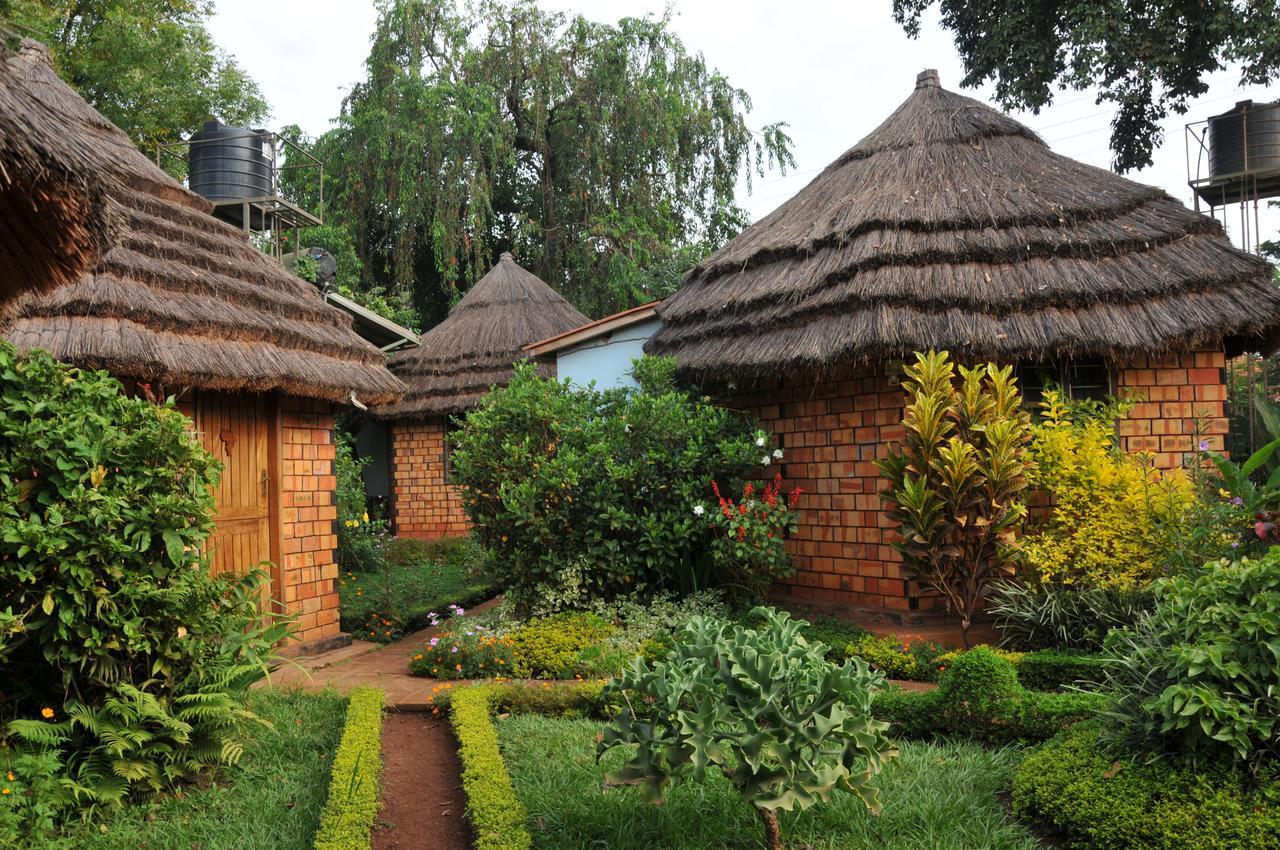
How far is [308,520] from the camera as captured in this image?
28.7ft

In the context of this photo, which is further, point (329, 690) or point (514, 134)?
point (514, 134)

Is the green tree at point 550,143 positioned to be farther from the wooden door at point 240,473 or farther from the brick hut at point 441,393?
the wooden door at point 240,473

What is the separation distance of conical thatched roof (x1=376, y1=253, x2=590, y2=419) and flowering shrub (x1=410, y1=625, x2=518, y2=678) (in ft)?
29.1

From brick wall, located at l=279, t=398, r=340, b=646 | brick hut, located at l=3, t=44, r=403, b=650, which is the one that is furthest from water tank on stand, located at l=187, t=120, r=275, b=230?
brick wall, located at l=279, t=398, r=340, b=646

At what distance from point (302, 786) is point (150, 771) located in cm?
76

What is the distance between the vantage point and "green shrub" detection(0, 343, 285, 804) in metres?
4.56

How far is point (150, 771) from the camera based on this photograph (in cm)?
476

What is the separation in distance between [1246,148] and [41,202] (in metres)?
15.3

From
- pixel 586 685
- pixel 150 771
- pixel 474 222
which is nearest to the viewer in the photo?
pixel 150 771

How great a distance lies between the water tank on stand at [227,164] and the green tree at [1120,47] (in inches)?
496

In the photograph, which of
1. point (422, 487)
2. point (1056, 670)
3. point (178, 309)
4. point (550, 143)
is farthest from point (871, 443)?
point (550, 143)

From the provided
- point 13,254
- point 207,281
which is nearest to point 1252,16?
point 207,281

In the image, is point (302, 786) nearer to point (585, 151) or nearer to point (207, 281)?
point (207, 281)

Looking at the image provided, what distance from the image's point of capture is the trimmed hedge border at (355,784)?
4.15 meters
